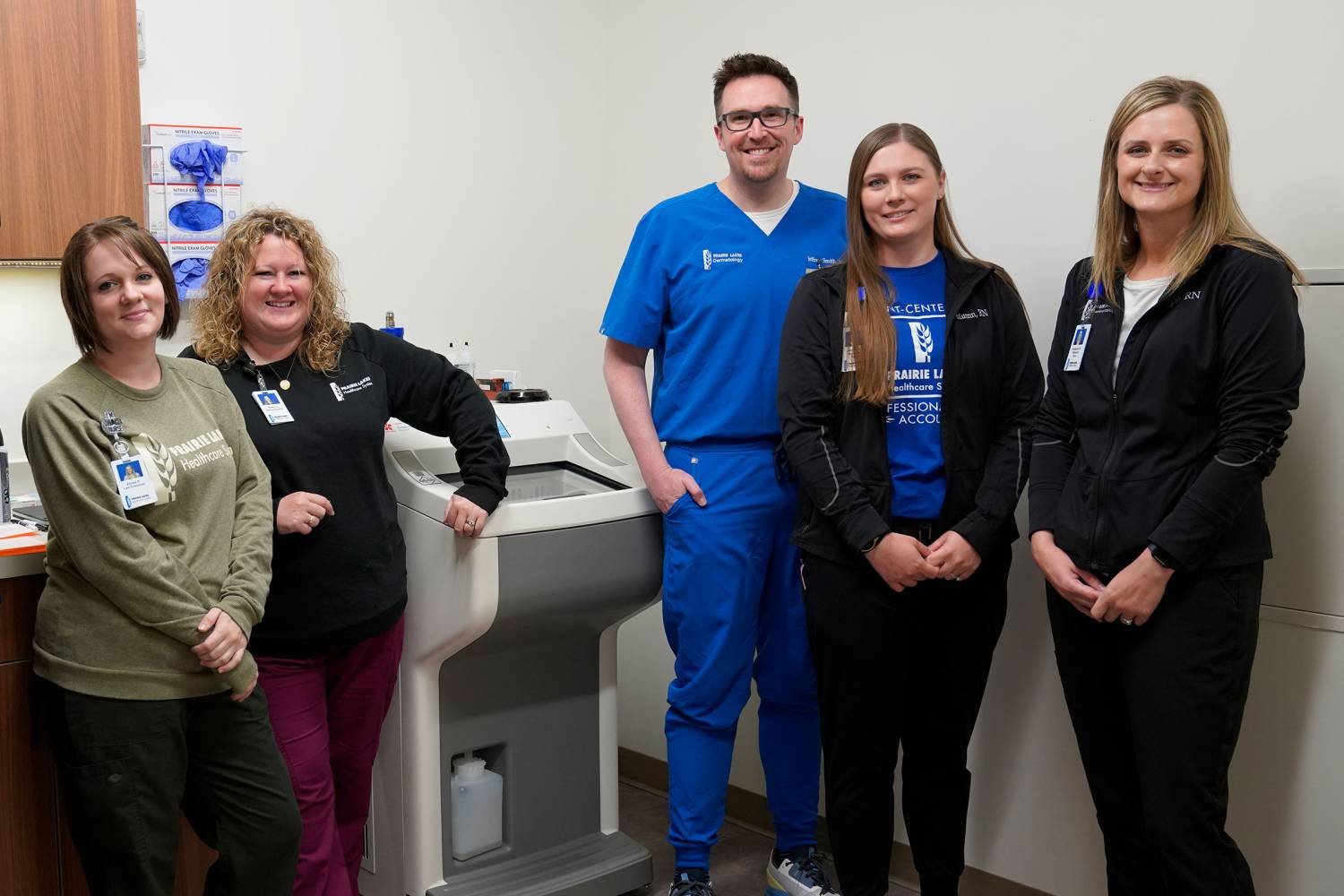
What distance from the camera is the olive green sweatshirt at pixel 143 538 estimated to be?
169 centimetres

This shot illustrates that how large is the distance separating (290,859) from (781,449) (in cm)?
113

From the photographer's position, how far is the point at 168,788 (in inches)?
69.4

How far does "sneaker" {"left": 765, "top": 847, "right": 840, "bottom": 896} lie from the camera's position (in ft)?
8.01

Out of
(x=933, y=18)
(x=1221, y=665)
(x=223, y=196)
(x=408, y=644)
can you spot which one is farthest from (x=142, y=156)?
(x=1221, y=665)

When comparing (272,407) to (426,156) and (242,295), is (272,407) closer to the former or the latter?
(242,295)

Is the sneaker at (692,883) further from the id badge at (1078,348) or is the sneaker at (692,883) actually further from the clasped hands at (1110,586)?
the id badge at (1078,348)

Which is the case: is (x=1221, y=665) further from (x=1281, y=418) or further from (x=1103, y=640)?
(x=1281, y=418)

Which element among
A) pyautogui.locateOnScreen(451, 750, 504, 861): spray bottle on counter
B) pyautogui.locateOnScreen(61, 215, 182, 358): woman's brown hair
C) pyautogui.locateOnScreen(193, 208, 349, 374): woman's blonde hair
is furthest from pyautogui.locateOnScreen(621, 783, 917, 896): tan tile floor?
pyautogui.locateOnScreen(61, 215, 182, 358): woman's brown hair

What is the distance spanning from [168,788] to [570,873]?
3.30 feet

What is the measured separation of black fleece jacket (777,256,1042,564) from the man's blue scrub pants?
0.21 m

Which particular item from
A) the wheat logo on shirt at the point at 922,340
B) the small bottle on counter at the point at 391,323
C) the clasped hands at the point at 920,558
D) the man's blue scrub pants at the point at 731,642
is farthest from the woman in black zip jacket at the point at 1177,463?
the small bottle on counter at the point at 391,323

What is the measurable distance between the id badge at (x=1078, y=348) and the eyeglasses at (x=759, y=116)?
0.71 m

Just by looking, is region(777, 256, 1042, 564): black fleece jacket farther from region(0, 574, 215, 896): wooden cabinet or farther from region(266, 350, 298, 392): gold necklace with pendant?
region(0, 574, 215, 896): wooden cabinet

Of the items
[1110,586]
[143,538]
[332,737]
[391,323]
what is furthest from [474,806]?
[1110,586]
